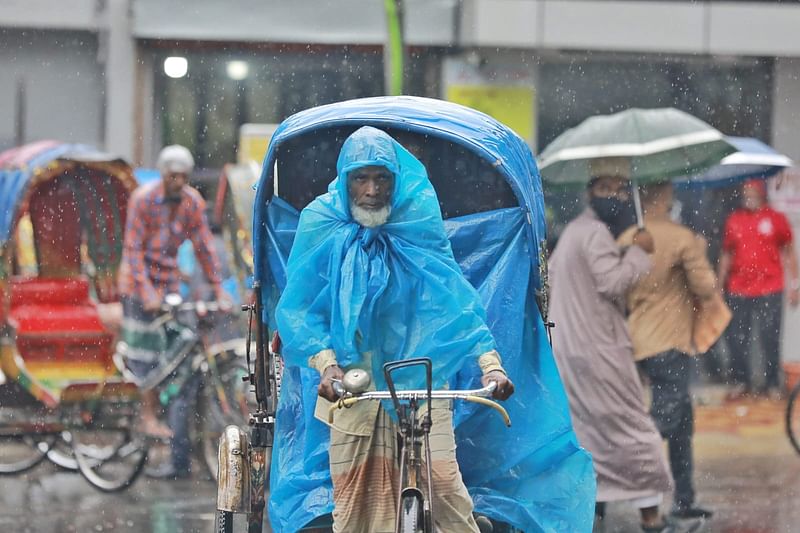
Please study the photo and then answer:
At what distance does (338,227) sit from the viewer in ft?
16.9

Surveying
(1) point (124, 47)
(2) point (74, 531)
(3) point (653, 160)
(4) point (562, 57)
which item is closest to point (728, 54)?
(4) point (562, 57)

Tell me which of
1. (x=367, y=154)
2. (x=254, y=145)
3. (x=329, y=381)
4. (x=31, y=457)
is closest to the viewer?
(x=329, y=381)

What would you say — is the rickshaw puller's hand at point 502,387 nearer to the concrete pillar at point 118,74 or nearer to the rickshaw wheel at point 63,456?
the rickshaw wheel at point 63,456

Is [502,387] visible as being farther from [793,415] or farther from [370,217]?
[793,415]

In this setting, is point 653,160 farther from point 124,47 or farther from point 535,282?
point 124,47

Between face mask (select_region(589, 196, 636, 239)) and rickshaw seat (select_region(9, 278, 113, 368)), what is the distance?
11.1 feet

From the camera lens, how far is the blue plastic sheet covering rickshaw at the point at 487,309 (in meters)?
5.45

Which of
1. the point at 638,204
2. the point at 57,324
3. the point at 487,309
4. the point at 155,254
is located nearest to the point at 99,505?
the point at 57,324

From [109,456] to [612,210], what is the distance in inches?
141

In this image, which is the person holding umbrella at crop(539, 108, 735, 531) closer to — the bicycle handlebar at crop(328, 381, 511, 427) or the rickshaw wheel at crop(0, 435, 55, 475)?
the bicycle handlebar at crop(328, 381, 511, 427)

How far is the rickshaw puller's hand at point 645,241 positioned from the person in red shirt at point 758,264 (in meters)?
5.11

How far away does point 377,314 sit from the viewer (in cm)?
514

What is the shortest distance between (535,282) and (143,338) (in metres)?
4.54

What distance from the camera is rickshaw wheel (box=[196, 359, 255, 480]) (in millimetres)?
9406
